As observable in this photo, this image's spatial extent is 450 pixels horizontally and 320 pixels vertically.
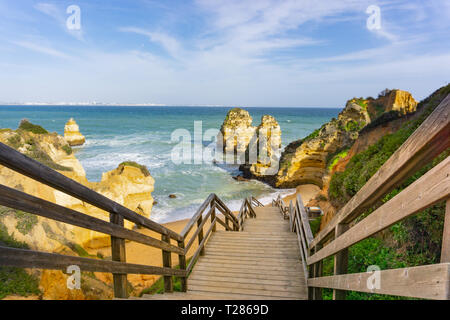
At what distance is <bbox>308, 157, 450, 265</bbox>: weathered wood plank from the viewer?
1.08m

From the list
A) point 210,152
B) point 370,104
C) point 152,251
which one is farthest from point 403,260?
point 210,152

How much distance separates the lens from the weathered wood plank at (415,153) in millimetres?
1125

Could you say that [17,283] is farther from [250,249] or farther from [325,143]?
[325,143]

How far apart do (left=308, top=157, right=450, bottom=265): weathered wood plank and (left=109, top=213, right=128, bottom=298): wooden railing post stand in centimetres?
199

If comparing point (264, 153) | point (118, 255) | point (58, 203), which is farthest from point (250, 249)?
point (264, 153)

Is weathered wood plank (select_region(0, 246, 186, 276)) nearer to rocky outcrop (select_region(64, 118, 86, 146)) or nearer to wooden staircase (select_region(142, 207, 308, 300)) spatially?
wooden staircase (select_region(142, 207, 308, 300))

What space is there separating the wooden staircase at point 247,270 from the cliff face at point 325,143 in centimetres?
1799

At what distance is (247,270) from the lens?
4.67 meters

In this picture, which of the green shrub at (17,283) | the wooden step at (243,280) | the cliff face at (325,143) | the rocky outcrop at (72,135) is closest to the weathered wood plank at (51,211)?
the wooden step at (243,280)

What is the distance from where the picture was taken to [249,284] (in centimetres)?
423

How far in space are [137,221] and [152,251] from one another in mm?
12349

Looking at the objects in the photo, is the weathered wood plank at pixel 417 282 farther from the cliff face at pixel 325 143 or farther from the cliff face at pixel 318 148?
the cliff face at pixel 318 148

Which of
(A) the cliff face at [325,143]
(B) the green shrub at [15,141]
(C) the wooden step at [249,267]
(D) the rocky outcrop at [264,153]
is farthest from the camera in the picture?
(D) the rocky outcrop at [264,153]
